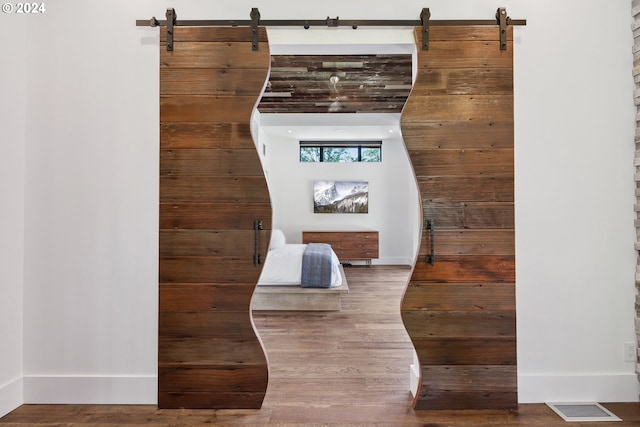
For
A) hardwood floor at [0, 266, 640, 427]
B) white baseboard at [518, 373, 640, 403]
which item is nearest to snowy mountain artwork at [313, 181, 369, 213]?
hardwood floor at [0, 266, 640, 427]

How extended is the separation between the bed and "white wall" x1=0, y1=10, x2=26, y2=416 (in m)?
2.23

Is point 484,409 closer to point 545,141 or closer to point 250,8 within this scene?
point 545,141

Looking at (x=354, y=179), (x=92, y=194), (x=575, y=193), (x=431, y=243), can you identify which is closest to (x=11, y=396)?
(x=92, y=194)

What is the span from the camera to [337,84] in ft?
15.0

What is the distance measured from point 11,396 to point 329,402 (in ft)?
5.90

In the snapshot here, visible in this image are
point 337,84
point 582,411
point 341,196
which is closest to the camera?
point 582,411

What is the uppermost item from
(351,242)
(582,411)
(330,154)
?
(330,154)

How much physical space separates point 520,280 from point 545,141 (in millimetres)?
839

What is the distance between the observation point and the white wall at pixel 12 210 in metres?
2.06

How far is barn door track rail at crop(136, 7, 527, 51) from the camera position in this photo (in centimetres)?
213

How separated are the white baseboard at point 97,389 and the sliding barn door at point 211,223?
11cm

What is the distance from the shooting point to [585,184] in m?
2.22

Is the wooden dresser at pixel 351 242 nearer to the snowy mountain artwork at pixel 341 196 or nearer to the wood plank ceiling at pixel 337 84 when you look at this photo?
the snowy mountain artwork at pixel 341 196

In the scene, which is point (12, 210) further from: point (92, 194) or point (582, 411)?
point (582, 411)
